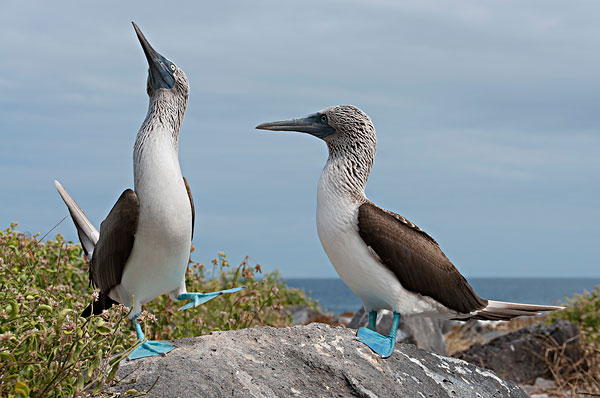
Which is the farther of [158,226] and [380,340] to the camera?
[380,340]

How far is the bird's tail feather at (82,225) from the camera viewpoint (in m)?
5.56

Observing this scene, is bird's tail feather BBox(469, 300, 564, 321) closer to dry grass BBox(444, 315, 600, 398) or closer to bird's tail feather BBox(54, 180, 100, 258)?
dry grass BBox(444, 315, 600, 398)

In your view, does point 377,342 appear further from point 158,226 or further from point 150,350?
point 158,226

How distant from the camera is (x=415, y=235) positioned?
493 cm

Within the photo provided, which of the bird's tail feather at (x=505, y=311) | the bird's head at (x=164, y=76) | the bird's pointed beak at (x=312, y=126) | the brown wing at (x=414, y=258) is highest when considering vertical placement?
the bird's head at (x=164, y=76)

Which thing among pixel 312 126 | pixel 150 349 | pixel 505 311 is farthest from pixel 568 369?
pixel 150 349

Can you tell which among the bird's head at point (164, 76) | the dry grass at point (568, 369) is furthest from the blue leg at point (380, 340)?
the dry grass at point (568, 369)

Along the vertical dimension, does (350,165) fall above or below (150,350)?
above

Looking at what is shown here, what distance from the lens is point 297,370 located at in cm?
420

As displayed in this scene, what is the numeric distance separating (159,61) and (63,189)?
1.59 meters

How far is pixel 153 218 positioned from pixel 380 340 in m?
1.83

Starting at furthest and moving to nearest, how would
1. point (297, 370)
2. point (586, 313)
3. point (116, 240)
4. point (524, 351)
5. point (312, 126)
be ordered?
point (586, 313)
point (524, 351)
point (312, 126)
point (116, 240)
point (297, 370)

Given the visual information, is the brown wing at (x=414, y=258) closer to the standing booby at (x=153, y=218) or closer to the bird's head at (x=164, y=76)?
the standing booby at (x=153, y=218)

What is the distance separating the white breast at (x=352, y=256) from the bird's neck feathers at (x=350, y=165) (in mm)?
11
